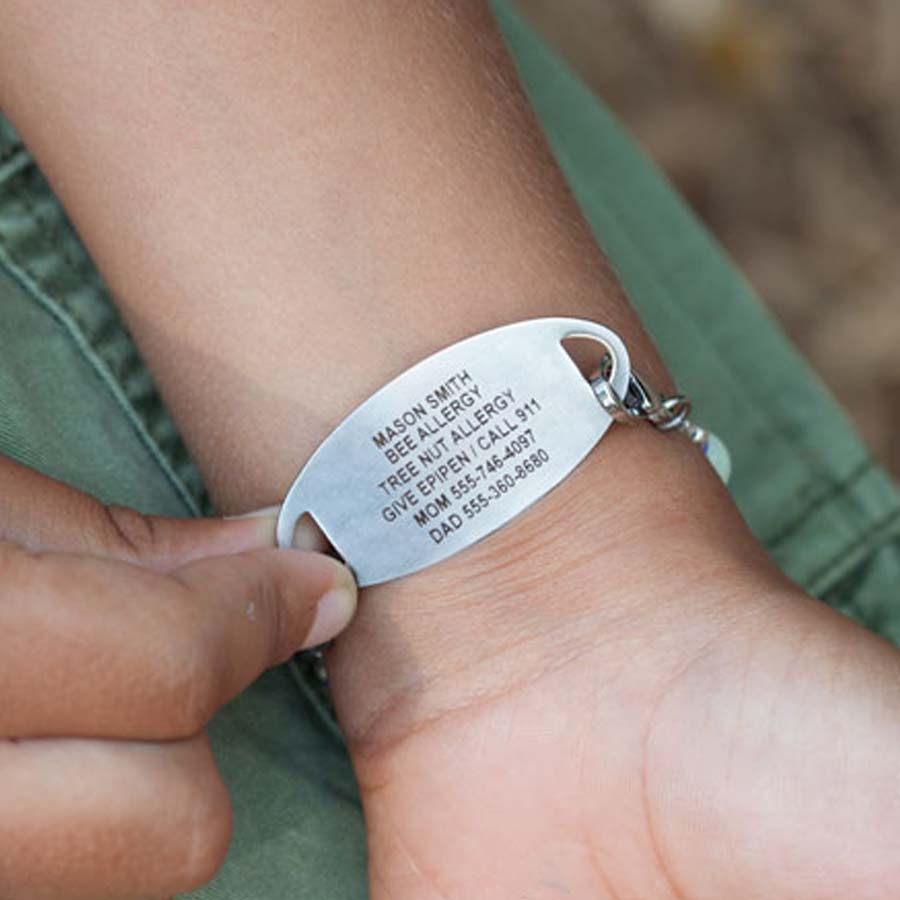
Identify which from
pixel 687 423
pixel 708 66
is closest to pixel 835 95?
pixel 708 66

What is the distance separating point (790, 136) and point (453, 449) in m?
1.42

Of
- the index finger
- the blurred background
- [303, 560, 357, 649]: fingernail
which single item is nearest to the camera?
the index finger

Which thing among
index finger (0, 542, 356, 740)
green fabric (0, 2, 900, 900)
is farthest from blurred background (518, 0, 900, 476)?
index finger (0, 542, 356, 740)

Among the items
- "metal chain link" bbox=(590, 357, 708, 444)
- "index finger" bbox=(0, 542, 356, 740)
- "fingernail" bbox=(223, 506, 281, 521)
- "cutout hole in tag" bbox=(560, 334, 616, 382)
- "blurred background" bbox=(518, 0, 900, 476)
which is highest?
"index finger" bbox=(0, 542, 356, 740)

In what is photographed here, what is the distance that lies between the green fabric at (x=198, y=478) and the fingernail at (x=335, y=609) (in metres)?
0.09

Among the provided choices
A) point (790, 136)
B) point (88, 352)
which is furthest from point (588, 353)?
point (790, 136)

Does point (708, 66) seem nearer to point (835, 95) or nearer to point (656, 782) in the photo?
point (835, 95)

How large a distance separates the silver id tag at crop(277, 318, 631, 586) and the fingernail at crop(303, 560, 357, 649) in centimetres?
2

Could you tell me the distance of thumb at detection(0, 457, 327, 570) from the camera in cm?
84

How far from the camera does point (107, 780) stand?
2.55 ft

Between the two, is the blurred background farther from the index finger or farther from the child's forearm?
the index finger

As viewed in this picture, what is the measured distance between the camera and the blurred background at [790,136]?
2092mm

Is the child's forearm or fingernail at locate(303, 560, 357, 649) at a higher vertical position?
the child's forearm

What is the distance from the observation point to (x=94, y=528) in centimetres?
86
